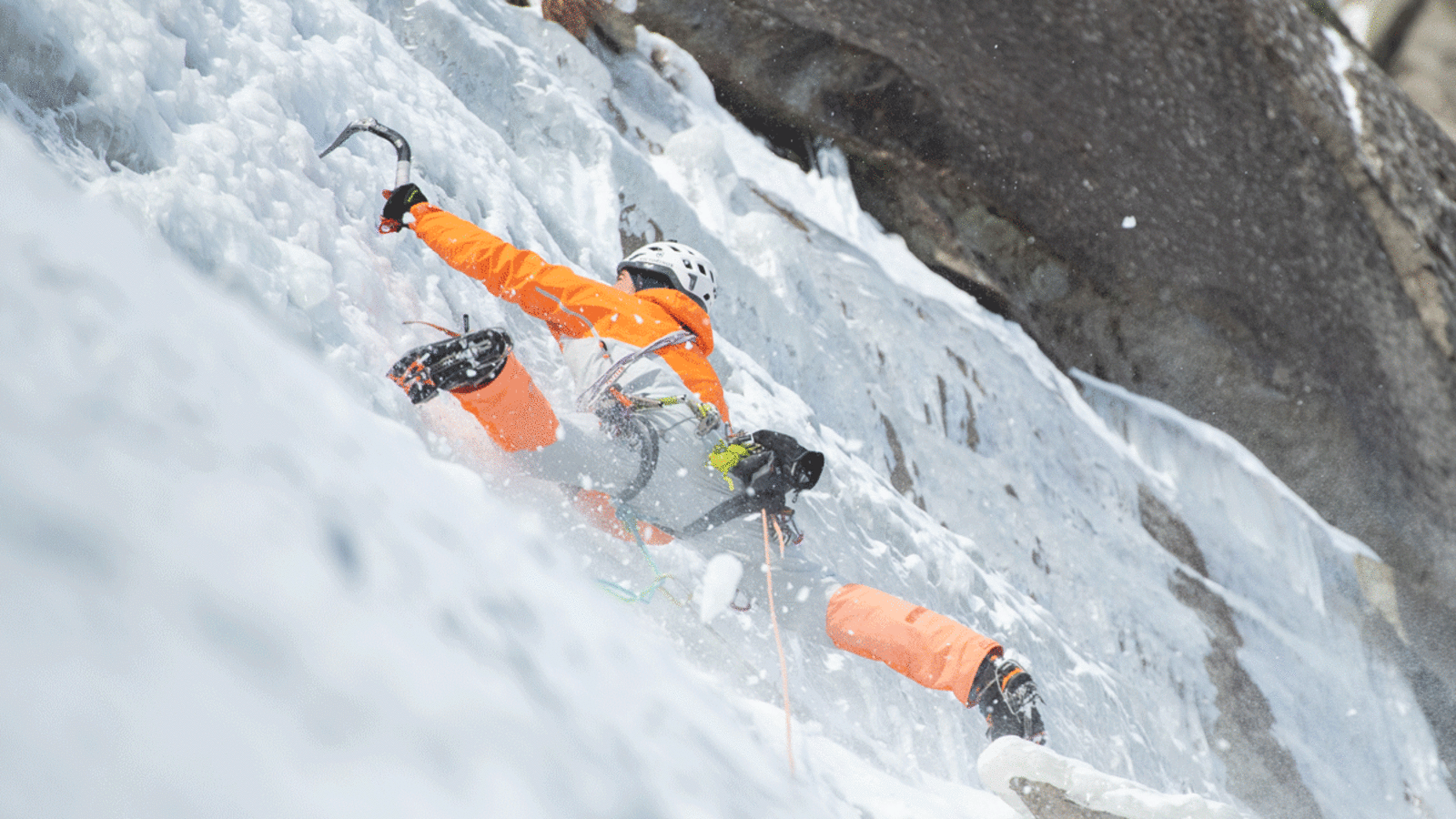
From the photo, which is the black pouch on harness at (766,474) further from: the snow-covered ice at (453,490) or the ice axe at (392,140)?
the ice axe at (392,140)

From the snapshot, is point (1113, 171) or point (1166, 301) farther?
point (1166, 301)

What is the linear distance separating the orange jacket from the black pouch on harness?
291mm

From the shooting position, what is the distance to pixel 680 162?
572cm

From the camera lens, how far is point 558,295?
2.69 m

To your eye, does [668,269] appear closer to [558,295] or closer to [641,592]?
[558,295]

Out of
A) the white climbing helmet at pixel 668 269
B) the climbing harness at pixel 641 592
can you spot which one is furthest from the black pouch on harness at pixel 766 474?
the white climbing helmet at pixel 668 269

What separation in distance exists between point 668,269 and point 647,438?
28.5 inches

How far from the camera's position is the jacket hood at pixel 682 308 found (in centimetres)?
284

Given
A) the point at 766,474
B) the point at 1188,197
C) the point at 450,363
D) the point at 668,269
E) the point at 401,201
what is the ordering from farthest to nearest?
the point at 1188,197 → the point at 668,269 → the point at 401,201 → the point at 766,474 → the point at 450,363

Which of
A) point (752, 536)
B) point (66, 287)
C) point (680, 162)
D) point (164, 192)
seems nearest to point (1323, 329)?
point (680, 162)

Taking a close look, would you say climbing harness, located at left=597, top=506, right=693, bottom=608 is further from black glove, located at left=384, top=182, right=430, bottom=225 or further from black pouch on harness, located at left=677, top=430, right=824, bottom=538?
black glove, located at left=384, top=182, right=430, bottom=225

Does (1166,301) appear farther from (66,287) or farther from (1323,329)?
(66,287)

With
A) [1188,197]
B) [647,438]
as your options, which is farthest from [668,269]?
[1188,197]

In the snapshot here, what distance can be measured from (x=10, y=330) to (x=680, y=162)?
5.27 metres
